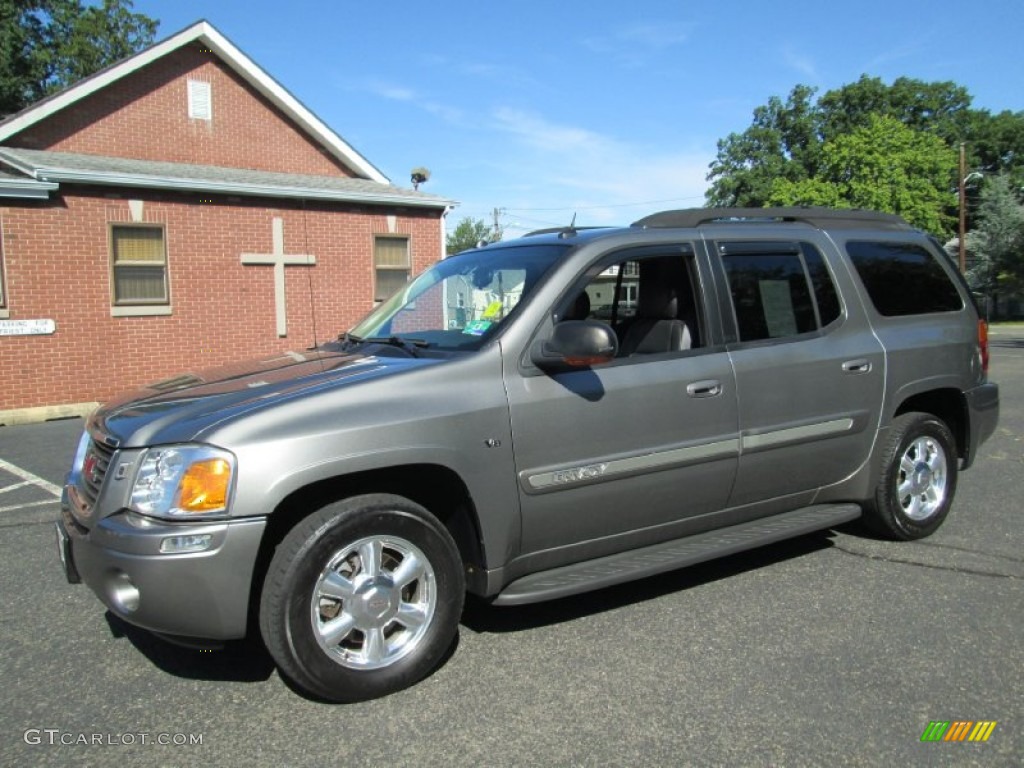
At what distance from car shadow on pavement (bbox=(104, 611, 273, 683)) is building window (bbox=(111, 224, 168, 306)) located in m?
10.0

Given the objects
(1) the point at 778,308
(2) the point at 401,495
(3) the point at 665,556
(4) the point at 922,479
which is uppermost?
(1) the point at 778,308

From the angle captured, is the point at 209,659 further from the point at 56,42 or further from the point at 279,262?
the point at 56,42

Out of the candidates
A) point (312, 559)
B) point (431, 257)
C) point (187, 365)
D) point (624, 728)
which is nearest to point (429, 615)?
point (312, 559)

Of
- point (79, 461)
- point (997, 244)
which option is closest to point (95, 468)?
point (79, 461)

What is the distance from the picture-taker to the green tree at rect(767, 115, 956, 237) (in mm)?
44625

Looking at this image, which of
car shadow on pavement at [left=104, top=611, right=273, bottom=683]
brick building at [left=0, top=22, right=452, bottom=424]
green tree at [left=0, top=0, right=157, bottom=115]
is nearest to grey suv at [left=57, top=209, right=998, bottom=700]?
car shadow on pavement at [left=104, top=611, right=273, bottom=683]

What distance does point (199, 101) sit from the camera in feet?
51.0

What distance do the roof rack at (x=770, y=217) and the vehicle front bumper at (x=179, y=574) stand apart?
8.39 feet

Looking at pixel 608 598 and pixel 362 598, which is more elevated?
pixel 362 598

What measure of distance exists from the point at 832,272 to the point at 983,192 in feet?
171

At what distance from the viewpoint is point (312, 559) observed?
289 centimetres

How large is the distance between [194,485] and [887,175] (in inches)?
1931

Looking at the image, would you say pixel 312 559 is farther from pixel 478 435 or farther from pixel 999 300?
pixel 999 300
